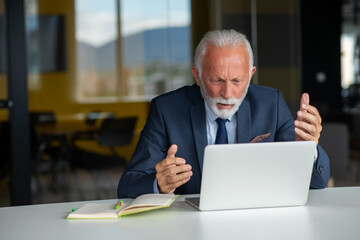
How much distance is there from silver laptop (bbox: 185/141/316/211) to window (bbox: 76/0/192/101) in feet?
24.2

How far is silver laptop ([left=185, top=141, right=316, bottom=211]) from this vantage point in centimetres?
181

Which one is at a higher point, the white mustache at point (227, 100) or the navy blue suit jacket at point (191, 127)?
the white mustache at point (227, 100)

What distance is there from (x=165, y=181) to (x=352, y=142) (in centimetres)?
544

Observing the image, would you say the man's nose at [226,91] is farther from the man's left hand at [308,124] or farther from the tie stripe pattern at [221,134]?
the man's left hand at [308,124]

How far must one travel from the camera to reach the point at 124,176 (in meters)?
2.39

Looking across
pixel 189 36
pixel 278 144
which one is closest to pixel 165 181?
pixel 278 144

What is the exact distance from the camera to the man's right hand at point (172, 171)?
2031 millimetres

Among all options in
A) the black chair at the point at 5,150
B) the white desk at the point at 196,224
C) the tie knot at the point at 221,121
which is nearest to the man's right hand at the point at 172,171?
the white desk at the point at 196,224

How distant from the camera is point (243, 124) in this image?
8.31 feet

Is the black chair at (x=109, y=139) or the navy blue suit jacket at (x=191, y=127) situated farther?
the black chair at (x=109, y=139)

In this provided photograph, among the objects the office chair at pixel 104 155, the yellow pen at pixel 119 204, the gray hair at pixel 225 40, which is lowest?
the office chair at pixel 104 155

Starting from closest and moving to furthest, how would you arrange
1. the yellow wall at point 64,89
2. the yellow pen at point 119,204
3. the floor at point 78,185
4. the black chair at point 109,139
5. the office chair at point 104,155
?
1. the yellow pen at point 119,204
2. the office chair at point 104,155
3. the black chair at point 109,139
4. the floor at point 78,185
5. the yellow wall at point 64,89

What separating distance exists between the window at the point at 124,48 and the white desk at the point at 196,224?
24.1 ft

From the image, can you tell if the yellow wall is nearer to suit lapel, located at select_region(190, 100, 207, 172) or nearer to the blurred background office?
the blurred background office
